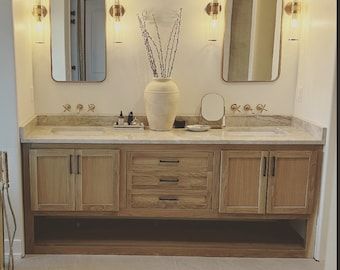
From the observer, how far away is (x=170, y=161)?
294 centimetres

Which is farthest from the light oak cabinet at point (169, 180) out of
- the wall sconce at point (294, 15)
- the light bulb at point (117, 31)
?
the wall sconce at point (294, 15)

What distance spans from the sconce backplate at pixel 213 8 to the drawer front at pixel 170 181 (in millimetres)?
1304

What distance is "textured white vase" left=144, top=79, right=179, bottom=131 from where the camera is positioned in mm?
3145

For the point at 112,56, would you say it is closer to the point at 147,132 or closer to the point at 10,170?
A: the point at 147,132

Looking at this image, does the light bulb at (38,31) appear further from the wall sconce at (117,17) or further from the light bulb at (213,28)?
the light bulb at (213,28)

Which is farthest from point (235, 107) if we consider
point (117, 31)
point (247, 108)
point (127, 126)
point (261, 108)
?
point (117, 31)

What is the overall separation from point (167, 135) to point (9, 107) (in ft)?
3.64

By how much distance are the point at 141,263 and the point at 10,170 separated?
3.67 ft

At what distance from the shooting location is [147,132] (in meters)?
3.16

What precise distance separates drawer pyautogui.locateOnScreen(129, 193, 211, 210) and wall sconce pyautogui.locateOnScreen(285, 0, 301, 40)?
150cm

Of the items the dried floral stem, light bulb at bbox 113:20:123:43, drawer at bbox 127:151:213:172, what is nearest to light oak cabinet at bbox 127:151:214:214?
drawer at bbox 127:151:213:172

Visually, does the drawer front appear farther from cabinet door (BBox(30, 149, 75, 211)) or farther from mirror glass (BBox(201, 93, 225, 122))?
mirror glass (BBox(201, 93, 225, 122))

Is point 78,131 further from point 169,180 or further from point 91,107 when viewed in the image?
point 169,180

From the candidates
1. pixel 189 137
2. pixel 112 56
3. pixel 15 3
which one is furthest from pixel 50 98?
pixel 189 137
